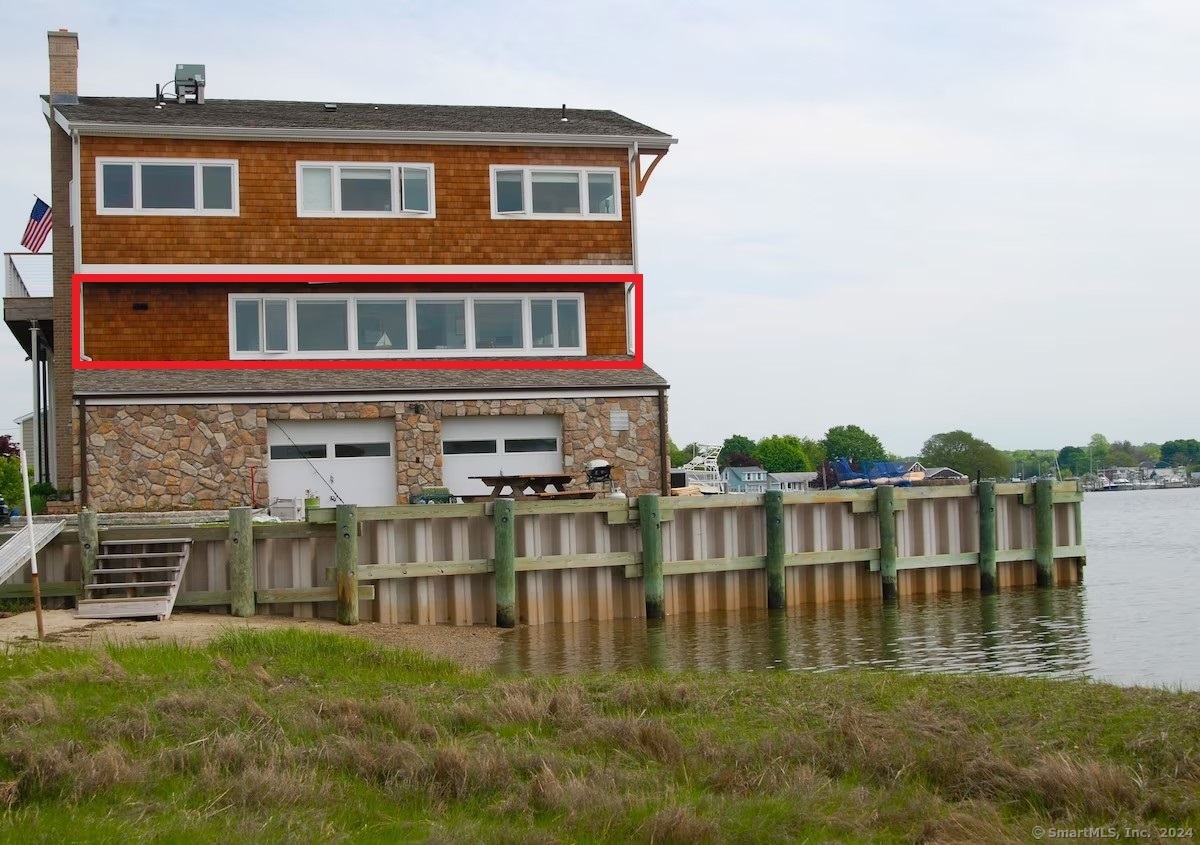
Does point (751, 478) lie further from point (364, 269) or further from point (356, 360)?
point (364, 269)

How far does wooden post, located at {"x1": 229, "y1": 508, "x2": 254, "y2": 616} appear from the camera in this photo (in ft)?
56.3

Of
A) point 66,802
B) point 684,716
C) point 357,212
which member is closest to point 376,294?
point 357,212

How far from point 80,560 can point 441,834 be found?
12.5m

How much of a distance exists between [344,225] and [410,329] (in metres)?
2.45

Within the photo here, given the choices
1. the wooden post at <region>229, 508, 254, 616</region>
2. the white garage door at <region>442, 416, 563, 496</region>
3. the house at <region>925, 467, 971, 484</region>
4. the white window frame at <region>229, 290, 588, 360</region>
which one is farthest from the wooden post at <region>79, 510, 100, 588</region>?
the house at <region>925, 467, 971, 484</region>

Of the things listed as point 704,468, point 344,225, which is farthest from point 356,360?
point 704,468

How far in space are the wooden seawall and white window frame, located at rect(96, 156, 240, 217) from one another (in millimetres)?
9019

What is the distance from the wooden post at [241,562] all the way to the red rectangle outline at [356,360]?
26.3 ft

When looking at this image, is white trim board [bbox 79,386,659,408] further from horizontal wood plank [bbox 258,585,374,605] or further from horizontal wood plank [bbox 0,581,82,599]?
horizontal wood plank [bbox 258,585,374,605]

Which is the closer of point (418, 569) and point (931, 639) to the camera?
point (931, 639)

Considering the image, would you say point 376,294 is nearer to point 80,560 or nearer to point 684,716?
point 80,560

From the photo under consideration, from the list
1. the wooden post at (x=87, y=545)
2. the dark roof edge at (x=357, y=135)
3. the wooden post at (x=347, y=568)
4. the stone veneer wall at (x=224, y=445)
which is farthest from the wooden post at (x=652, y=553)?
the dark roof edge at (x=357, y=135)

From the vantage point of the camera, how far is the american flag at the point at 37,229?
26.8 meters

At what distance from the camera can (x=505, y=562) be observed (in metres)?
18.5
